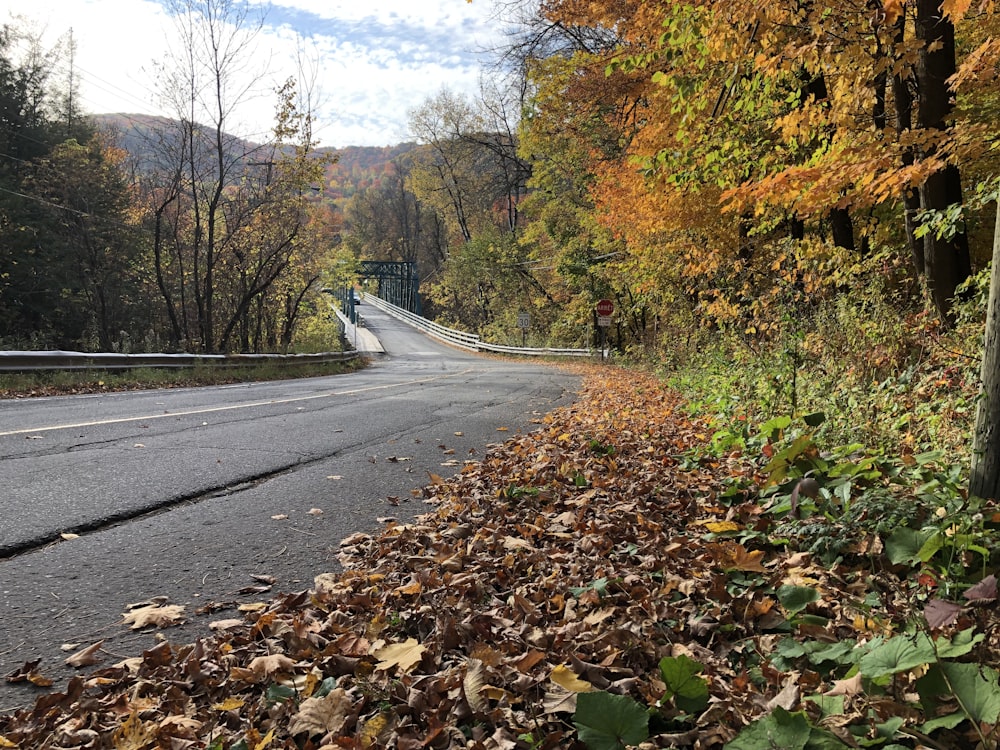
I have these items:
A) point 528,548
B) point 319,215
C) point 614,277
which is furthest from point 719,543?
point 614,277

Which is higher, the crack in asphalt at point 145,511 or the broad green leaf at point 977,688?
the broad green leaf at point 977,688

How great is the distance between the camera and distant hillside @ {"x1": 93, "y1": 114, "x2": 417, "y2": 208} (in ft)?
60.2

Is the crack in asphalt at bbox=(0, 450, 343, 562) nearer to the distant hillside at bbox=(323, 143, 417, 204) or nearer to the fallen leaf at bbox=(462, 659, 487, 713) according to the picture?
the fallen leaf at bbox=(462, 659, 487, 713)

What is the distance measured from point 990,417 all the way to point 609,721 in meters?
2.38

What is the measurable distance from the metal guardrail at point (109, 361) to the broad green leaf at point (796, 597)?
13.3m

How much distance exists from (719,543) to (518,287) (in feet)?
130

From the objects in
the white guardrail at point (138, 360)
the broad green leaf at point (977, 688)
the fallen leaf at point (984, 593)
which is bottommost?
the broad green leaf at point (977, 688)

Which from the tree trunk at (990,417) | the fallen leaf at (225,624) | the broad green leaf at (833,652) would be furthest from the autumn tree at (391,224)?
the broad green leaf at (833,652)

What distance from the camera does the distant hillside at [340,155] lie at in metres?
18.4

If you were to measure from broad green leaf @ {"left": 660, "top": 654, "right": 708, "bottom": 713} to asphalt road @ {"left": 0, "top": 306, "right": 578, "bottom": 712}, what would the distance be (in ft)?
6.01

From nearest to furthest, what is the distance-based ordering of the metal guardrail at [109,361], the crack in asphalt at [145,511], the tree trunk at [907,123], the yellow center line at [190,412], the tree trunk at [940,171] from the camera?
the crack in asphalt at [145,511]
the yellow center line at [190,412]
the tree trunk at [940,171]
the tree trunk at [907,123]
the metal guardrail at [109,361]

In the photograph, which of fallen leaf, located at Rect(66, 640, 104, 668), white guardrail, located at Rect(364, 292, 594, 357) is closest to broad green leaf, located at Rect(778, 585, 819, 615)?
fallen leaf, located at Rect(66, 640, 104, 668)

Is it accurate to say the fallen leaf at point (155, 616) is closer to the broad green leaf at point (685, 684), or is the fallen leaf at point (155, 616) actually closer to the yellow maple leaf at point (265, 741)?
the yellow maple leaf at point (265, 741)

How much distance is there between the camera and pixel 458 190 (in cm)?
4822
